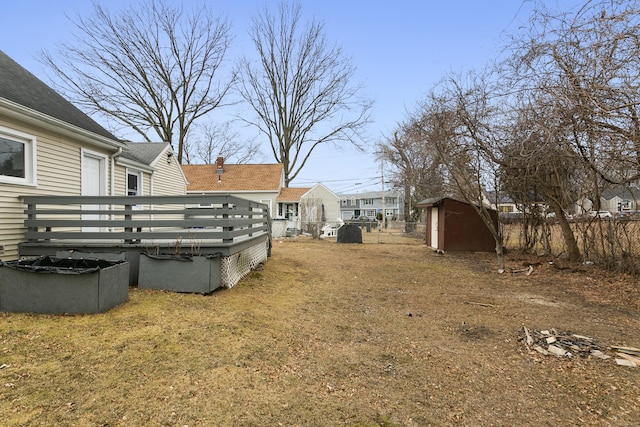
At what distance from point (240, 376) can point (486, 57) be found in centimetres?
845

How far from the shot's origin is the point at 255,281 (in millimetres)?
6930

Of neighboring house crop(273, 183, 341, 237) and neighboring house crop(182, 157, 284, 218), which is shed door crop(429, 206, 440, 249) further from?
neighboring house crop(182, 157, 284, 218)

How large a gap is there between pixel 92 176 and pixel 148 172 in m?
3.21

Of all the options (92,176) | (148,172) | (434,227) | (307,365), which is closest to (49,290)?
(307,365)

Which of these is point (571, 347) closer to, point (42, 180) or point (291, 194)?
point (42, 180)

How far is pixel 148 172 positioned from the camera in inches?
456

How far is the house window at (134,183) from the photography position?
10.5m

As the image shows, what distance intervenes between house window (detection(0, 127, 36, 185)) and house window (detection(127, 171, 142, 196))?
396cm

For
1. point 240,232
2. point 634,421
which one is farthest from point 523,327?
point 240,232

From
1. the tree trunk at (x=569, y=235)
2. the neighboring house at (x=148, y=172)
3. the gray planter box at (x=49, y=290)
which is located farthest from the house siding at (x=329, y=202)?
the gray planter box at (x=49, y=290)

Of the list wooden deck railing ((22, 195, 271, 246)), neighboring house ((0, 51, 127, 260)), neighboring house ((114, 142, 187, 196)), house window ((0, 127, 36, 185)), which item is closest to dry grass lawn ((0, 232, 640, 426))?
wooden deck railing ((22, 195, 271, 246))

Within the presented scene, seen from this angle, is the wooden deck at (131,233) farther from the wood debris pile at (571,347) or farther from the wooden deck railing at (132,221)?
the wood debris pile at (571,347)

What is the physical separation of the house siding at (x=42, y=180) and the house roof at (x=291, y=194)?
65.8ft

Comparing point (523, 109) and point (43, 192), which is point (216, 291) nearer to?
point (43, 192)
